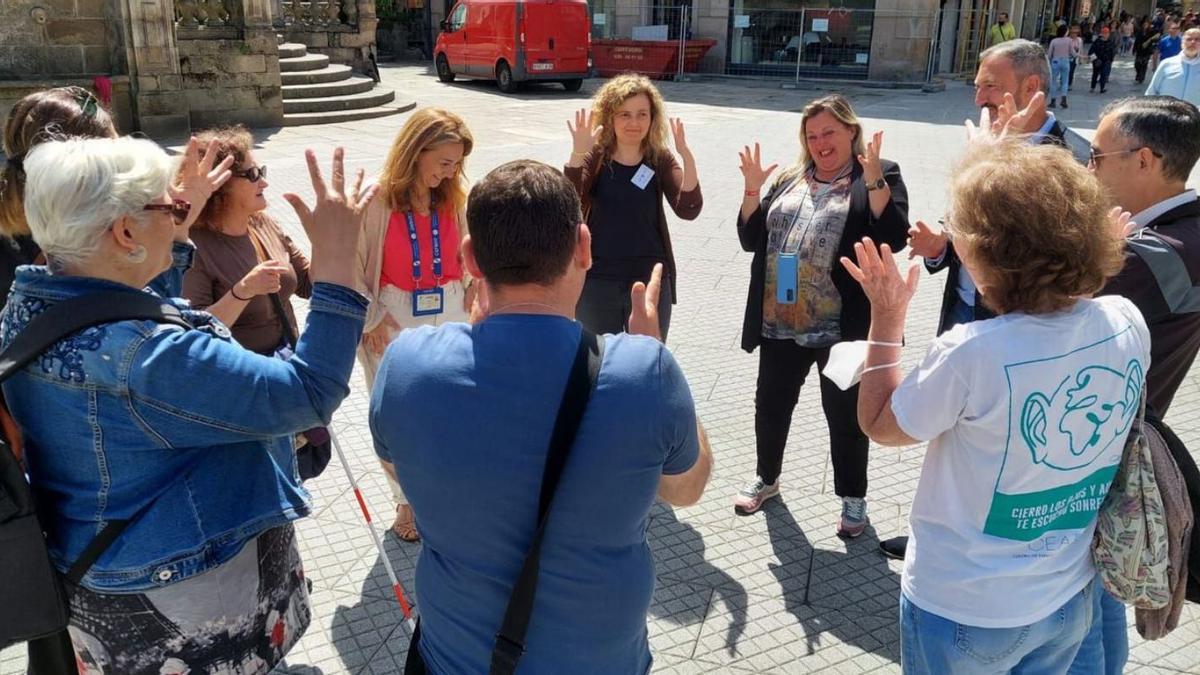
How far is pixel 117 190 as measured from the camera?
185cm

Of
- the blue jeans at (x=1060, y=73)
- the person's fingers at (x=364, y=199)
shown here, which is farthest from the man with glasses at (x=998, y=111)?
the blue jeans at (x=1060, y=73)

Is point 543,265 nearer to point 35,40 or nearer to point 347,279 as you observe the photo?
point 347,279

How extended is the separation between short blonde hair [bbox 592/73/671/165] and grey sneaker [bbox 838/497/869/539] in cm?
176

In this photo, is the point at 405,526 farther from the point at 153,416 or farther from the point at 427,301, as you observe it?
the point at 153,416

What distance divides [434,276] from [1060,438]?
2.49 meters

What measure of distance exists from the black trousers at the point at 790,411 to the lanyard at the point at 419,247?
140cm

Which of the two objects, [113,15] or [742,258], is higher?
[113,15]

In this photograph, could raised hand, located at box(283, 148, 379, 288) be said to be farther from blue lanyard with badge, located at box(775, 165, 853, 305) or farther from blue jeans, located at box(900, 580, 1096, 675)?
blue lanyard with badge, located at box(775, 165, 853, 305)

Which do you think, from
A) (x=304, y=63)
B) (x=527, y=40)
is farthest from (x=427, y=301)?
(x=527, y=40)

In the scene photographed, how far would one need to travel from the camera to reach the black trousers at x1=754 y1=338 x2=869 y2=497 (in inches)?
150

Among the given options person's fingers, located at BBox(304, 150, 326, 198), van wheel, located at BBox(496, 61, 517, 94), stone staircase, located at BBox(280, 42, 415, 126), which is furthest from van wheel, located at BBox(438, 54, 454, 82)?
person's fingers, located at BBox(304, 150, 326, 198)

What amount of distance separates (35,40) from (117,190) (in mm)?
12749

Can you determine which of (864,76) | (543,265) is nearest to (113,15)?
(543,265)

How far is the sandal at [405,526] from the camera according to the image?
3.86 metres
